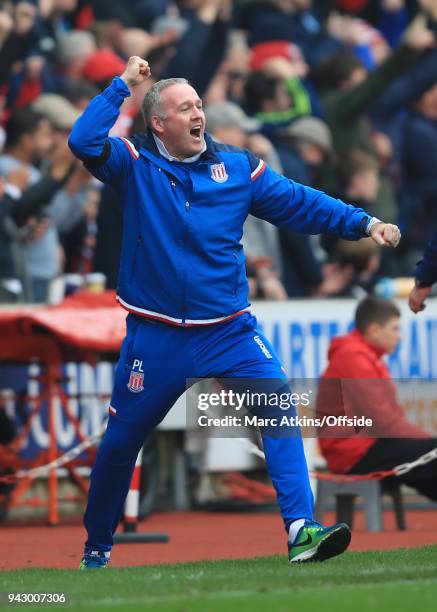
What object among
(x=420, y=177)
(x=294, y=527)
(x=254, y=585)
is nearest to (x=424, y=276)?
(x=294, y=527)

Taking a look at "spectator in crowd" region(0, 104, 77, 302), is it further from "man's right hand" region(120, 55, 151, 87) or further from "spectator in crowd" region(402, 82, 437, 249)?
"man's right hand" region(120, 55, 151, 87)

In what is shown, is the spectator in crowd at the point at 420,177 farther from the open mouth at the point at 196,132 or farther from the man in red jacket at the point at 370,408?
the open mouth at the point at 196,132

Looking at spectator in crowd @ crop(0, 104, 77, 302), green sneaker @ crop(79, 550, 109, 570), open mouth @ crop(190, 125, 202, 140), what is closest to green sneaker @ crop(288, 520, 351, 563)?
green sneaker @ crop(79, 550, 109, 570)

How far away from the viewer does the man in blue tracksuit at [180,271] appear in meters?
8.19

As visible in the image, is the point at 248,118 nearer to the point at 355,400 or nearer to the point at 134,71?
the point at 355,400

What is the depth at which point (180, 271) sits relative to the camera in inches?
323

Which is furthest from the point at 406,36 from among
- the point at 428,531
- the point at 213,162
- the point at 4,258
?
the point at 213,162

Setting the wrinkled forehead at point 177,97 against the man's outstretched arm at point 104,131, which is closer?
the man's outstretched arm at point 104,131

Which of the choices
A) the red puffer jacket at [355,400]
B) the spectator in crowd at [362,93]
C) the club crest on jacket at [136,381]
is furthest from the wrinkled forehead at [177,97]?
the spectator in crowd at [362,93]

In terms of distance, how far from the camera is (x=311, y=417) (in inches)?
429

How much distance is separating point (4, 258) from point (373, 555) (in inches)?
207

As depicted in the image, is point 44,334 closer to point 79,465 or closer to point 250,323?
point 79,465

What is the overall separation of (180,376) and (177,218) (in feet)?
2.52

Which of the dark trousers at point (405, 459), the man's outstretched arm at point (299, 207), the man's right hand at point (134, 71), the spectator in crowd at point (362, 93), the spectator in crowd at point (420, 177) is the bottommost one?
the dark trousers at point (405, 459)
